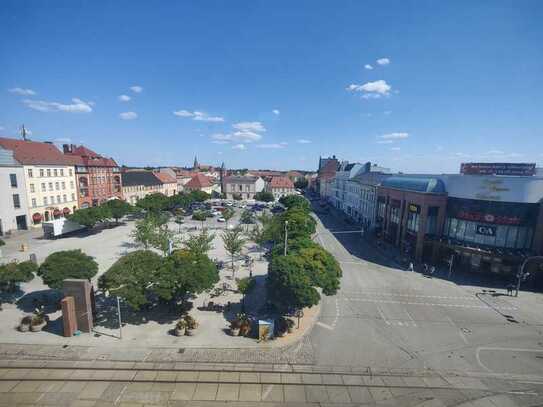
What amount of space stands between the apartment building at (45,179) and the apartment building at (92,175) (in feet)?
7.00

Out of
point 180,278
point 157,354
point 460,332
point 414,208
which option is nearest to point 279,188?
point 414,208

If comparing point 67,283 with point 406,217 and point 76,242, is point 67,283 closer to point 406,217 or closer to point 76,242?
point 76,242

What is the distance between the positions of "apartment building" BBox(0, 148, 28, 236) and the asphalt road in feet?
206

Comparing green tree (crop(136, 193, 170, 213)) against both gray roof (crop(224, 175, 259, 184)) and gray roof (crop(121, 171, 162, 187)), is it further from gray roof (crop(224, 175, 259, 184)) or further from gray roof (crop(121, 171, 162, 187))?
gray roof (crop(224, 175, 259, 184))

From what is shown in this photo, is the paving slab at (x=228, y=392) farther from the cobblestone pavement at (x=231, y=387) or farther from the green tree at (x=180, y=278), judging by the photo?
the green tree at (x=180, y=278)

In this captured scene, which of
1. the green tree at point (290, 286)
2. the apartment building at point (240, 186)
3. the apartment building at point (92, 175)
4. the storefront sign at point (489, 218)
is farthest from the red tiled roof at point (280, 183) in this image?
the green tree at point (290, 286)

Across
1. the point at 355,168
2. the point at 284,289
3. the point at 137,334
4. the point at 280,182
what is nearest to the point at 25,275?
the point at 137,334

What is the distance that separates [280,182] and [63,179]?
89892mm

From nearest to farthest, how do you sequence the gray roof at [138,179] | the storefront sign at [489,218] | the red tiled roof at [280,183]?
the storefront sign at [489,218]
the gray roof at [138,179]
the red tiled roof at [280,183]

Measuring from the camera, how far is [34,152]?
59.7 metres

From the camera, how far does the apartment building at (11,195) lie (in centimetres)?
5122

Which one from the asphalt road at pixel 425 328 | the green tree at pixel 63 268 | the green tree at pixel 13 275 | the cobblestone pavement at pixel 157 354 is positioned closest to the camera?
the cobblestone pavement at pixel 157 354

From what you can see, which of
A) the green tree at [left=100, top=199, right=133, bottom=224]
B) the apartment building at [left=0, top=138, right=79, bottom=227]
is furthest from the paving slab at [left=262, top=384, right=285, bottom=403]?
the apartment building at [left=0, top=138, right=79, bottom=227]

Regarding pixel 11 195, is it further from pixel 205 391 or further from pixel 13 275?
pixel 205 391
